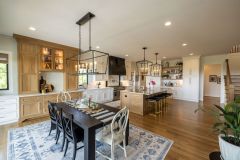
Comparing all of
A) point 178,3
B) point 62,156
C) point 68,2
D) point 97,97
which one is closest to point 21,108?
point 62,156

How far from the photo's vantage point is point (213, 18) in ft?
8.77

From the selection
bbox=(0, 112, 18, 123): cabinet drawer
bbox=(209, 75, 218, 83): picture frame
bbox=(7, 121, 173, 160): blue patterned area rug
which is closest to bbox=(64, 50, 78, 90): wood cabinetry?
bbox=(0, 112, 18, 123): cabinet drawer

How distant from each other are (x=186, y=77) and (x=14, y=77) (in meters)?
8.54

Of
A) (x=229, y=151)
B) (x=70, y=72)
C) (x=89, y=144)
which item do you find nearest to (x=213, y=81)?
(x=229, y=151)

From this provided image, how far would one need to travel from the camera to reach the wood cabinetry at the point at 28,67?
3959 mm

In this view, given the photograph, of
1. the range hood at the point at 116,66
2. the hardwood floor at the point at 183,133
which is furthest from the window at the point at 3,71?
the range hood at the point at 116,66

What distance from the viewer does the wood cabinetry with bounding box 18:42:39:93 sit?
13.0ft

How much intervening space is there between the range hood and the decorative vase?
6.37 meters

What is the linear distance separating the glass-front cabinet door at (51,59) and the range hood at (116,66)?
2931mm

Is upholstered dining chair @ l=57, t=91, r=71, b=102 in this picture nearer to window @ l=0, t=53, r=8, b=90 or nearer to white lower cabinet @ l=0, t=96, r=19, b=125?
white lower cabinet @ l=0, t=96, r=19, b=125

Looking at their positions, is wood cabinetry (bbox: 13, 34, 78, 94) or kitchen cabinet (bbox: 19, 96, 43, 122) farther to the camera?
wood cabinetry (bbox: 13, 34, 78, 94)

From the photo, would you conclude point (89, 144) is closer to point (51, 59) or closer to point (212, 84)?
point (51, 59)

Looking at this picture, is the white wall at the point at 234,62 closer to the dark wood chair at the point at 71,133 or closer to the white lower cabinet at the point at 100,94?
the white lower cabinet at the point at 100,94

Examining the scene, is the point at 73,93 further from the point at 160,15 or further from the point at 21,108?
the point at 160,15
